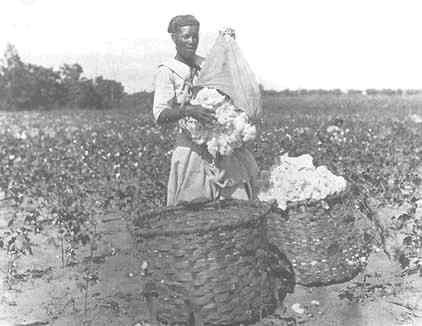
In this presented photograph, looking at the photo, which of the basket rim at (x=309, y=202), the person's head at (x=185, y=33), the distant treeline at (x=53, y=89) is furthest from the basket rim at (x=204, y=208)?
the distant treeline at (x=53, y=89)

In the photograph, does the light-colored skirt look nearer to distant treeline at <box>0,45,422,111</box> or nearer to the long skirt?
the long skirt

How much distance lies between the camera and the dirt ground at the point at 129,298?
2.76 metres

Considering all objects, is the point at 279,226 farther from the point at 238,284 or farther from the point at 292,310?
the point at 238,284

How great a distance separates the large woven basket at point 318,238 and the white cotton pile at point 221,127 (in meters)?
0.52

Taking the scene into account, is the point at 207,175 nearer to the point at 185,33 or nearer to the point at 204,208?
the point at 204,208

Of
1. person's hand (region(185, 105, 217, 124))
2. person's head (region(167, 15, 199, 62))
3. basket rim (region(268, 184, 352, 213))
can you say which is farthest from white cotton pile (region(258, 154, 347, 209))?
person's head (region(167, 15, 199, 62))

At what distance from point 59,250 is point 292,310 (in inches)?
81.3

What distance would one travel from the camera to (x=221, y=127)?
9.25ft

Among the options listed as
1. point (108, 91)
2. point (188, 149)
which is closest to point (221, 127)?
point (188, 149)

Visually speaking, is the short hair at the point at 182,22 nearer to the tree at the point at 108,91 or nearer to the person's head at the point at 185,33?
the person's head at the point at 185,33

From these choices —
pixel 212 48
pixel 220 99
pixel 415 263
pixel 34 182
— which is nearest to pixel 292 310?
pixel 415 263

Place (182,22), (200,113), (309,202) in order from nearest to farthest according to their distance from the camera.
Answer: (200,113) → (182,22) → (309,202)

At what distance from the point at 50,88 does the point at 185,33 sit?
115 feet

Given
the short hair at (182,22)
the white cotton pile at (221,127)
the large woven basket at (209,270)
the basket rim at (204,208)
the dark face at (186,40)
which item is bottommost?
the large woven basket at (209,270)
